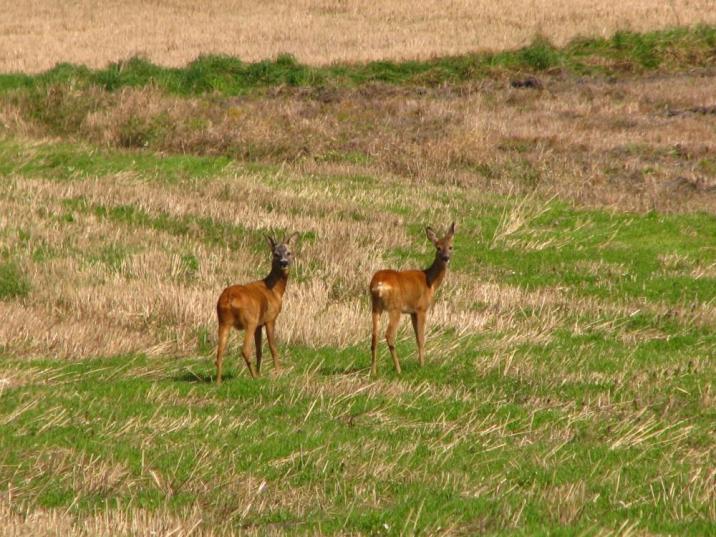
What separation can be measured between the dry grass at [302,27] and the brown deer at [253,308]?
29.0m

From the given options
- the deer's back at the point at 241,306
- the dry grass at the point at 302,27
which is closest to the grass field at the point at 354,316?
the deer's back at the point at 241,306

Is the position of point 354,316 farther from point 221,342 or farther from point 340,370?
point 221,342

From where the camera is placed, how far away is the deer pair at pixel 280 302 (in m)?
11.8

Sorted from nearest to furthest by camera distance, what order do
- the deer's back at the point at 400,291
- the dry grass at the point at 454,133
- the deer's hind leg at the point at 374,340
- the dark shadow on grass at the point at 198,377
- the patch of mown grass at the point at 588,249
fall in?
the dark shadow on grass at the point at 198,377, the deer's hind leg at the point at 374,340, the deer's back at the point at 400,291, the patch of mown grass at the point at 588,249, the dry grass at the point at 454,133

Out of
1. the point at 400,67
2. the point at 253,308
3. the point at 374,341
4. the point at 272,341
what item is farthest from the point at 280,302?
the point at 400,67

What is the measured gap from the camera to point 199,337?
561 inches

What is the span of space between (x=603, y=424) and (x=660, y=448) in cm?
76

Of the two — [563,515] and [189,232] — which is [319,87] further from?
[563,515]

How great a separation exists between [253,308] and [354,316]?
3608mm

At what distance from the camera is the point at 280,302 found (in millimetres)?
12656

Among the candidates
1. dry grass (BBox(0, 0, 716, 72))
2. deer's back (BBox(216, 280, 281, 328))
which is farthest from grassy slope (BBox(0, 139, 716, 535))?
dry grass (BBox(0, 0, 716, 72))

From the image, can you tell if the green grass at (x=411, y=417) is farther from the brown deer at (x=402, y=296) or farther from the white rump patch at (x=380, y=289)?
the white rump patch at (x=380, y=289)

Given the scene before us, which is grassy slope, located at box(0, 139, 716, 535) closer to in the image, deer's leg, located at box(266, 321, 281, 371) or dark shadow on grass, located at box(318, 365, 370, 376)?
dark shadow on grass, located at box(318, 365, 370, 376)

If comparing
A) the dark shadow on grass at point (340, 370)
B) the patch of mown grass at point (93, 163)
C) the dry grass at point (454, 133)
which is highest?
the dark shadow on grass at point (340, 370)
